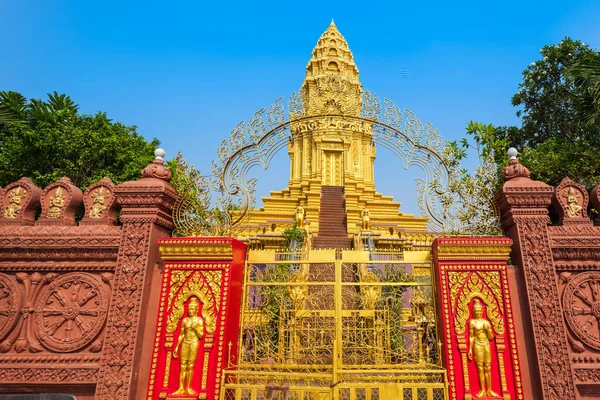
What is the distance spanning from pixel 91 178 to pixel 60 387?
33.3 ft

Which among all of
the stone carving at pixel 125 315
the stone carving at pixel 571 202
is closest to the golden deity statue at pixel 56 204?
the stone carving at pixel 125 315

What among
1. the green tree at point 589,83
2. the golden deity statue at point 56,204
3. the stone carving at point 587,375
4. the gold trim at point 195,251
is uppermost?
the green tree at point 589,83

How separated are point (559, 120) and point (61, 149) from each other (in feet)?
56.4

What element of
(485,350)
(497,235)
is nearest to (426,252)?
(497,235)

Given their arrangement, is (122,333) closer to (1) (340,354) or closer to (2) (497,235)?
(1) (340,354)

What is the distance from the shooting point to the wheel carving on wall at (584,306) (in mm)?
5910

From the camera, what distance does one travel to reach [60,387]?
6.06m

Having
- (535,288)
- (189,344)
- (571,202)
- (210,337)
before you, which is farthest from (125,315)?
(571,202)

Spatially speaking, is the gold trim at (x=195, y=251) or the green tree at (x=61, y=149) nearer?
the gold trim at (x=195, y=251)

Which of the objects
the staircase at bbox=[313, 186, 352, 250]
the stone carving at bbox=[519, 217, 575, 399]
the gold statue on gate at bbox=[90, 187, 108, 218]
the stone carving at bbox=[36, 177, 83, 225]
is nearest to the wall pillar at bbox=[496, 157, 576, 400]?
the stone carving at bbox=[519, 217, 575, 399]

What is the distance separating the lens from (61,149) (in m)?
14.2

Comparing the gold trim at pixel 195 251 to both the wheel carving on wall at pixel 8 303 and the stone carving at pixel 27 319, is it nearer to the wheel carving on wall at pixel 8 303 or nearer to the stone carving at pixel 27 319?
the stone carving at pixel 27 319

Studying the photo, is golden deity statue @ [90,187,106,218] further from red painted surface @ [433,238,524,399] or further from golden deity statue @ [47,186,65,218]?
red painted surface @ [433,238,524,399]

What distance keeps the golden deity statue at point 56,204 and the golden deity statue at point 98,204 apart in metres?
0.53
